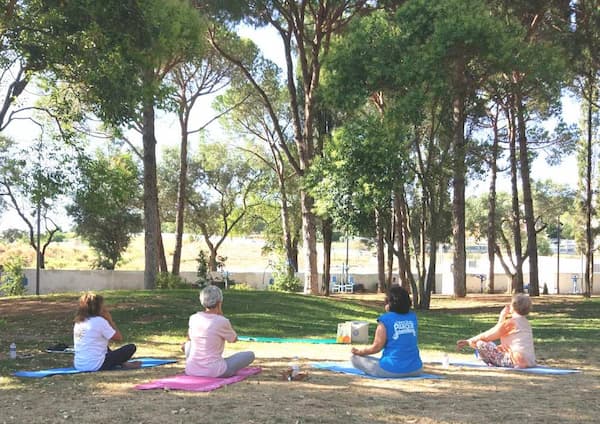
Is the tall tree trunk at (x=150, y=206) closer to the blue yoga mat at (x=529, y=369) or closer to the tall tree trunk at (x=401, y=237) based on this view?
the tall tree trunk at (x=401, y=237)

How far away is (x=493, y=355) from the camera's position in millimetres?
7535

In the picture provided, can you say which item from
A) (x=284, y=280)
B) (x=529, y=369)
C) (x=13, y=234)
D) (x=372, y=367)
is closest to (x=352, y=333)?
(x=529, y=369)

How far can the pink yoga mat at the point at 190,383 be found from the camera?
5871 mm

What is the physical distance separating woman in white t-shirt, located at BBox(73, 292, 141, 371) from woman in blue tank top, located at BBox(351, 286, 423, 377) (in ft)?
8.84

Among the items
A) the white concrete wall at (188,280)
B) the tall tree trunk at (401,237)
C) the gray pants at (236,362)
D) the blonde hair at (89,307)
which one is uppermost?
the tall tree trunk at (401,237)

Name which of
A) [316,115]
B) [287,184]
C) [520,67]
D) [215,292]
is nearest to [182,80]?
[316,115]

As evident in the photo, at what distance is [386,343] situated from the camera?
6.40m

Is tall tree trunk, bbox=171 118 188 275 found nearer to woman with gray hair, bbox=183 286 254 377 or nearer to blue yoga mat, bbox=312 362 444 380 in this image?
blue yoga mat, bbox=312 362 444 380

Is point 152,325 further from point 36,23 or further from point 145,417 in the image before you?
point 145,417

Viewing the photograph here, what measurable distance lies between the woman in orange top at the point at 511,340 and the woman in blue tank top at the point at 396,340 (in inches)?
39.1

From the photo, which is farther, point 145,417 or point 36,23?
point 36,23

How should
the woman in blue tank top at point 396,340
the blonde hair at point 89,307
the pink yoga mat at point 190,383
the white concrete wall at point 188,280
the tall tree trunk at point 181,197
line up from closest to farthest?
1. the pink yoga mat at point 190,383
2. the woman in blue tank top at point 396,340
3. the blonde hair at point 89,307
4. the tall tree trunk at point 181,197
5. the white concrete wall at point 188,280

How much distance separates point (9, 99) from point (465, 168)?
1282 cm

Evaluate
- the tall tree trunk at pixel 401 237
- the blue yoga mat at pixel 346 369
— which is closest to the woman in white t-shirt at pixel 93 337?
the blue yoga mat at pixel 346 369
